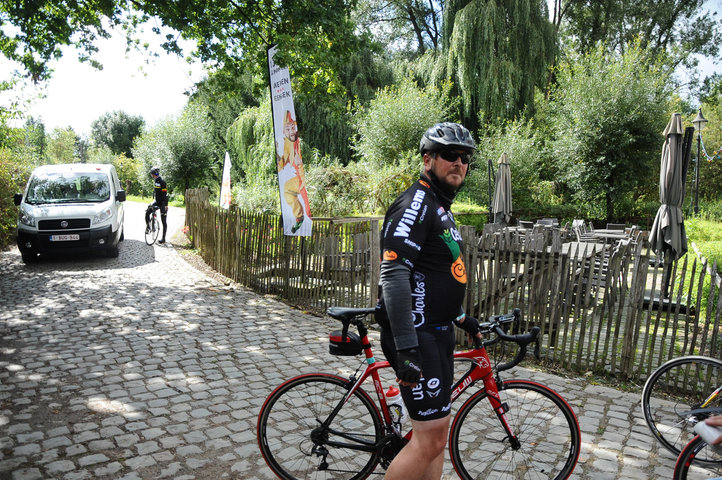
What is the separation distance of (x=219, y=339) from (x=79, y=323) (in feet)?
7.05

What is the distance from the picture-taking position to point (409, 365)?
2.21 m

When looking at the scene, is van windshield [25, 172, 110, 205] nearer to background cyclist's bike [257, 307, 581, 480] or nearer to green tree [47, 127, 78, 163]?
background cyclist's bike [257, 307, 581, 480]

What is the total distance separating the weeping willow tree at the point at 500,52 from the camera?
73.1 feet

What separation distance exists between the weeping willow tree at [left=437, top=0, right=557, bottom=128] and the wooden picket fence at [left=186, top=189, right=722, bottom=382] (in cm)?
1558

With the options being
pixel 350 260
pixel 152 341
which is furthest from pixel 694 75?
pixel 152 341

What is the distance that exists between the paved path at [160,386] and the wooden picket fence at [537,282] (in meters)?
0.50

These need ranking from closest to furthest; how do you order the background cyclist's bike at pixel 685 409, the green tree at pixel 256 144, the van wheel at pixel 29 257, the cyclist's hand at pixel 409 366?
the cyclist's hand at pixel 409 366, the background cyclist's bike at pixel 685 409, the van wheel at pixel 29 257, the green tree at pixel 256 144

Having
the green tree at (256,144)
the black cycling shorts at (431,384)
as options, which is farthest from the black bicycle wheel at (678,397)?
the green tree at (256,144)

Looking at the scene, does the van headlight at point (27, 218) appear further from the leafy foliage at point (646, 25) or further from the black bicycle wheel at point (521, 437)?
the leafy foliage at point (646, 25)

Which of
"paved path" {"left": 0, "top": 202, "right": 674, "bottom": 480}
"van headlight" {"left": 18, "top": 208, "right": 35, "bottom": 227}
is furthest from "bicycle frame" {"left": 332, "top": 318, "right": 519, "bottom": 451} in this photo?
"van headlight" {"left": 18, "top": 208, "right": 35, "bottom": 227}

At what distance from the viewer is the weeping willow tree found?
22.3m

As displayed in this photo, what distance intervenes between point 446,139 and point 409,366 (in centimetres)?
110

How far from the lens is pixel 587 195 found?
2225 cm

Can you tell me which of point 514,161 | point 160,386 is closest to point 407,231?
point 160,386
